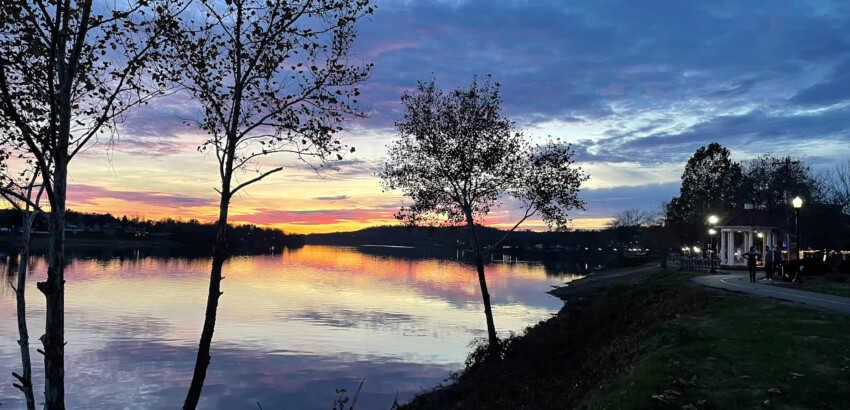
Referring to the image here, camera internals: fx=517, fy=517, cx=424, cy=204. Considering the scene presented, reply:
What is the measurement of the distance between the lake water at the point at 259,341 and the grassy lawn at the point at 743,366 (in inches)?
481

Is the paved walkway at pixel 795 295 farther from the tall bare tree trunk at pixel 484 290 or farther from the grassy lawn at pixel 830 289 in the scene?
the tall bare tree trunk at pixel 484 290

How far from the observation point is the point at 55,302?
28.0ft

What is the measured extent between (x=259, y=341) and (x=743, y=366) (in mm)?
28482

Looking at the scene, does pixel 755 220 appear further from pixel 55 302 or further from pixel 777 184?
pixel 55 302

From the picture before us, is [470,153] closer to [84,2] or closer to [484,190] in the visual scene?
[484,190]

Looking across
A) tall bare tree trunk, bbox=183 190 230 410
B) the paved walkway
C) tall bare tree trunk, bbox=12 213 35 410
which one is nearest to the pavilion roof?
the paved walkway

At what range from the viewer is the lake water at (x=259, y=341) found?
23172 mm

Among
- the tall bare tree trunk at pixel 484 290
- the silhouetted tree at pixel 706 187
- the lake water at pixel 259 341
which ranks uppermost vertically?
the silhouetted tree at pixel 706 187

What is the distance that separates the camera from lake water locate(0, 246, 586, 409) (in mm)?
23172

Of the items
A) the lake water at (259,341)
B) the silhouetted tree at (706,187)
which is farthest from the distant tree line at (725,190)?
the lake water at (259,341)

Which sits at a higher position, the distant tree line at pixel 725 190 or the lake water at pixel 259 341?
the distant tree line at pixel 725 190

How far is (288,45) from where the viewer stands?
440 inches

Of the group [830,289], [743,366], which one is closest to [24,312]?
[743,366]

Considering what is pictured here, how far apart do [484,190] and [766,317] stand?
13967 mm
